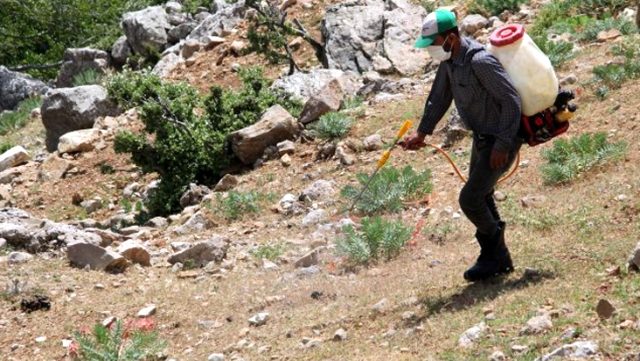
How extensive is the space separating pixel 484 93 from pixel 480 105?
7 cm

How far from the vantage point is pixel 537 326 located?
542cm

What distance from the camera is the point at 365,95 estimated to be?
13.0 meters

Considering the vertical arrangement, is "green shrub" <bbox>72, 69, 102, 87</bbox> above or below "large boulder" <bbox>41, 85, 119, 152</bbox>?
below

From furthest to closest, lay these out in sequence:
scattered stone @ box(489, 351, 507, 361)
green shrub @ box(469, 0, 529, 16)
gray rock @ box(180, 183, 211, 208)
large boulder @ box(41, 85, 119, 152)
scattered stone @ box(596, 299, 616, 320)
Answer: large boulder @ box(41, 85, 119, 152) → green shrub @ box(469, 0, 529, 16) → gray rock @ box(180, 183, 211, 208) → scattered stone @ box(596, 299, 616, 320) → scattered stone @ box(489, 351, 507, 361)

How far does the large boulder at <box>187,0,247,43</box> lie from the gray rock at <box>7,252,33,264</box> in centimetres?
862

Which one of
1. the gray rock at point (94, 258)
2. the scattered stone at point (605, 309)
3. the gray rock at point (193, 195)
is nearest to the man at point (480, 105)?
the scattered stone at point (605, 309)

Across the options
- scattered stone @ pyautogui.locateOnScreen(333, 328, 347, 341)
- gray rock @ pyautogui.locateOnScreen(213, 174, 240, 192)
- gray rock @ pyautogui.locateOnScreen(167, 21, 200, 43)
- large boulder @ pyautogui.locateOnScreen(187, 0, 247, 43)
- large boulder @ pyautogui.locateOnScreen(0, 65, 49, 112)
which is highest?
scattered stone @ pyautogui.locateOnScreen(333, 328, 347, 341)

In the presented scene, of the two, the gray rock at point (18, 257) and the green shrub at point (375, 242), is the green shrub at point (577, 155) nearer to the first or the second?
the green shrub at point (375, 242)

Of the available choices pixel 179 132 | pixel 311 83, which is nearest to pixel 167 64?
pixel 311 83

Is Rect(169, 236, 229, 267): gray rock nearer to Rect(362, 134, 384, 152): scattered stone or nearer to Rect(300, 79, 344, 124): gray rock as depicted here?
Rect(362, 134, 384, 152): scattered stone

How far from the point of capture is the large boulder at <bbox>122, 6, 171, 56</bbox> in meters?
18.6

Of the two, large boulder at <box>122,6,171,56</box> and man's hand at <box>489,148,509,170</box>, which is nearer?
man's hand at <box>489,148,509,170</box>

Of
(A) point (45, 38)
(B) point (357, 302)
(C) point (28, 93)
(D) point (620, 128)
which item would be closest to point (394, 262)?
(B) point (357, 302)

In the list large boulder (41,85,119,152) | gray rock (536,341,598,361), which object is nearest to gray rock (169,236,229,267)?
gray rock (536,341,598,361)
